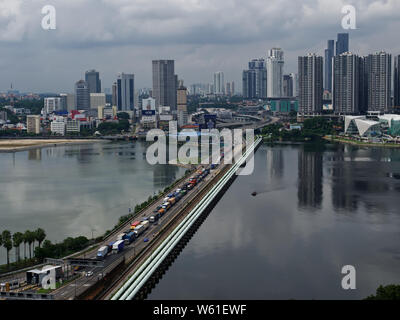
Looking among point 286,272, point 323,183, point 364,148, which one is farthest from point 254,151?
point 286,272

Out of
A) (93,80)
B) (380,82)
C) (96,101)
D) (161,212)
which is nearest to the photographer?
(161,212)

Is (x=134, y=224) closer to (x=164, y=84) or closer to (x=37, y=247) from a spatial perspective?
(x=37, y=247)

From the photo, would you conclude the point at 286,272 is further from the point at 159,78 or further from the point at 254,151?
the point at 159,78

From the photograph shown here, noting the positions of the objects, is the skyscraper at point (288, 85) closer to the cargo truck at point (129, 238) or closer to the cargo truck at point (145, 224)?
the cargo truck at point (145, 224)

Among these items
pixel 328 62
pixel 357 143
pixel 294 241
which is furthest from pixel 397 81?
pixel 328 62

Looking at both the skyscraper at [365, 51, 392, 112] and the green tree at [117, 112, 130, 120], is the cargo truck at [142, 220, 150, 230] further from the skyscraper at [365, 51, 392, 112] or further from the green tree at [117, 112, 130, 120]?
the green tree at [117, 112, 130, 120]

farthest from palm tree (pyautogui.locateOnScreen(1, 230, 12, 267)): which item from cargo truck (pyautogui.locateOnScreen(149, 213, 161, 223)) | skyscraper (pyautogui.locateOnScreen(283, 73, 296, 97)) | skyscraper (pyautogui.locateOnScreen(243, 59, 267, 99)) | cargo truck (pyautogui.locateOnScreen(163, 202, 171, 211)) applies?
skyscraper (pyautogui.locateOnScreen(243, 59, 267, 99))

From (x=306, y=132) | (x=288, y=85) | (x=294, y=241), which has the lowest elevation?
(x=294, y=241)
